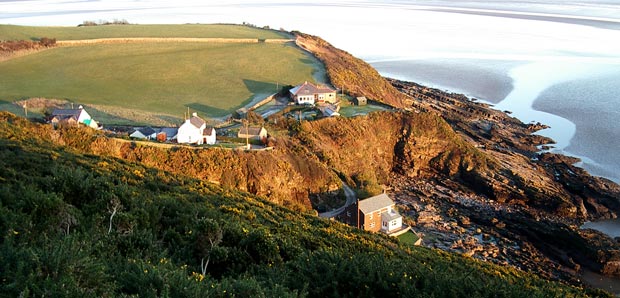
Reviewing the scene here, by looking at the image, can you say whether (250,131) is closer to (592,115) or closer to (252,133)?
(252,133)

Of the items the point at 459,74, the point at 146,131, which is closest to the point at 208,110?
the point at 146,131

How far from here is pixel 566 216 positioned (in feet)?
90.9

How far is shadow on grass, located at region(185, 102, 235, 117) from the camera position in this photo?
106ft

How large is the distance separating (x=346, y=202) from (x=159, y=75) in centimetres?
2208

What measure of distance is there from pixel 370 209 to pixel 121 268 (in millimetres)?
15204

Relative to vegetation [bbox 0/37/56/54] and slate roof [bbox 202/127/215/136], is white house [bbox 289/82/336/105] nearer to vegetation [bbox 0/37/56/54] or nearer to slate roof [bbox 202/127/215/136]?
slate roof [bbox 202/127/215/136]

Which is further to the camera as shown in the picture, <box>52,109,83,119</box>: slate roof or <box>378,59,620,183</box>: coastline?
<box>378,59,620,183</box>: coastline

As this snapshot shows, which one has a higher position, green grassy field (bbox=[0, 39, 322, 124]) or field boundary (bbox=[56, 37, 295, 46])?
field boundary (bbox=[56, 37, 295, 46])

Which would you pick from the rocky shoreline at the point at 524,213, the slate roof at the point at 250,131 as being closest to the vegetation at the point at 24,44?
the slate roof at the point at 250,131

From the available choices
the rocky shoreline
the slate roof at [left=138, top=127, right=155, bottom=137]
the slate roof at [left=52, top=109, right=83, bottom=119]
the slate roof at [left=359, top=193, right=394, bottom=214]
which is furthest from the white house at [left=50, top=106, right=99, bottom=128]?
the rocky shoreline

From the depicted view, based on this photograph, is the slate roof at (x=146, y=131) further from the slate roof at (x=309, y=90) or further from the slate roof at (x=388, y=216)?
the slate roof at (x=388, y=216)

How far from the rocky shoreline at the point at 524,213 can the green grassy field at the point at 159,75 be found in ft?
45.7

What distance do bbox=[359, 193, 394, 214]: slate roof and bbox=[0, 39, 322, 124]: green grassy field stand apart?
1347 centimetres

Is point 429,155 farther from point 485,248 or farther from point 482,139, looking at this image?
point 485,248
